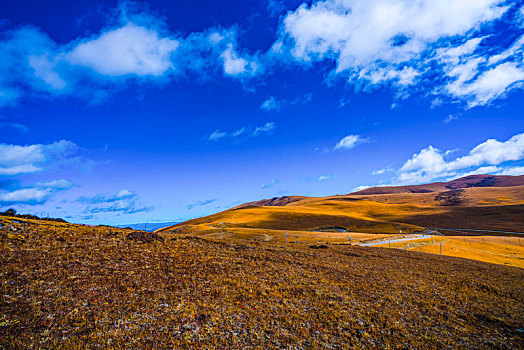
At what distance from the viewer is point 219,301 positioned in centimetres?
1520

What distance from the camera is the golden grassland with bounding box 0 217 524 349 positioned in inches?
449

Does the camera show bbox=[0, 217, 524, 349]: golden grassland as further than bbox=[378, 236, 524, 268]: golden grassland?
No

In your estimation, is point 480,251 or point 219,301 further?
point 480,251

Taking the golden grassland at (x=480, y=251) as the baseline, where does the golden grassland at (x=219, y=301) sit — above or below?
above

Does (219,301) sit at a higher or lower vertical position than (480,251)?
higher

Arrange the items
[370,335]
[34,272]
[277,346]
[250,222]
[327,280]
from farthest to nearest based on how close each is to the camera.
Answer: [250,222], [327,280], [34,272], [370,335], [277,346]

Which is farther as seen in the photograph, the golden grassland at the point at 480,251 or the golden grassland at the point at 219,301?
the golden grassland at the point at 480,251

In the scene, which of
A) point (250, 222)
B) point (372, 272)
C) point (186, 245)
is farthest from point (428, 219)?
point (186, 245)

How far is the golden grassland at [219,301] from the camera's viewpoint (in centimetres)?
1141

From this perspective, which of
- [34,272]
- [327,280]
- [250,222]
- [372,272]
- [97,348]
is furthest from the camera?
[250,222]

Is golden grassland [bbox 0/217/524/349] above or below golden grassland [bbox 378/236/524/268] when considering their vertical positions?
above

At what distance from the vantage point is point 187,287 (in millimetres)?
16750

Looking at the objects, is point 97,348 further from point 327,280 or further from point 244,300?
point 327,280

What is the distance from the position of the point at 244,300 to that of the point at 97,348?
7.93 metres
